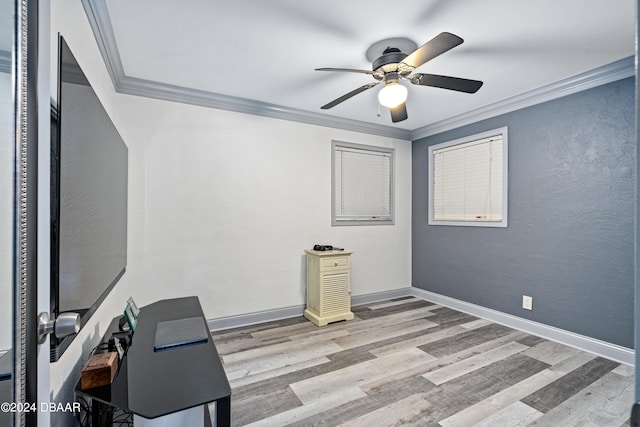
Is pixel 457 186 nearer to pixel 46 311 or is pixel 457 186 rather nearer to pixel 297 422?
pixel 297 422

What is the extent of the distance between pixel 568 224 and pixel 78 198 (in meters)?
3.70

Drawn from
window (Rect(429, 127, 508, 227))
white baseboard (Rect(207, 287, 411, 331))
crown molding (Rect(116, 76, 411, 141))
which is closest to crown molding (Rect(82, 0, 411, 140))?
crown molding (Rect(116, 76, 411, 141))

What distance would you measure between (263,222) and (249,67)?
63.5 inches

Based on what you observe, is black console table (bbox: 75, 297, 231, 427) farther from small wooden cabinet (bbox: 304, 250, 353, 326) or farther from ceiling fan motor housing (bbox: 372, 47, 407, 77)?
ceiling fan motor housing (bbox: 372, 47, 407, 77)

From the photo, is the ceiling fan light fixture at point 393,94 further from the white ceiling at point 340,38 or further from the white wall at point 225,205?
the white wall at point 225,205

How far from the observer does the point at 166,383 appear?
117 cm

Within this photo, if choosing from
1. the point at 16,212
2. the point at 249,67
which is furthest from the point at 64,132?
the point at 249,67

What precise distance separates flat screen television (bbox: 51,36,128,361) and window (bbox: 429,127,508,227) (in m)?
3.67

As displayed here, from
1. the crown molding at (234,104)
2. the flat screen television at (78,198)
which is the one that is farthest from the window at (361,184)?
the flat screen television at (78,198)

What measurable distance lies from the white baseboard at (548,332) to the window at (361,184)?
4.66ft

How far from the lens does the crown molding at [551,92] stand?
2418mm

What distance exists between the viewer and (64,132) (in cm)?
104

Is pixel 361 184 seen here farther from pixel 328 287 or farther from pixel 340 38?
pixel 340 38

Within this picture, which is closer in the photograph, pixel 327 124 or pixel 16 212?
pixel 16 212
